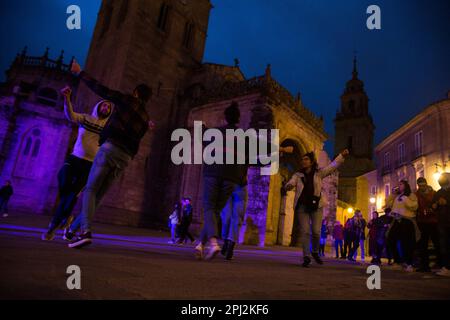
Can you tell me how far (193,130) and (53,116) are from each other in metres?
11.0

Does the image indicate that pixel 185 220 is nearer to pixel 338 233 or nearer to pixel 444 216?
pixel 444 216

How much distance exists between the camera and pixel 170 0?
23.1m

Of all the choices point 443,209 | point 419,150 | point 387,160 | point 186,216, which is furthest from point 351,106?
point 443,209

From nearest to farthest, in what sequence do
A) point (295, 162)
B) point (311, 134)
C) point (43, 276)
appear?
point (43, 276), point (311, 134), point (295, 162)

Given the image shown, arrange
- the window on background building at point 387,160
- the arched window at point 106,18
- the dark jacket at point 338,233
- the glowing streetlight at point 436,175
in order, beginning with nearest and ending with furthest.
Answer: the dark jacket at point 338,233
the glowing streetlight at point 436,175
the arched window at point 106,18
the window on background building at point 387,160

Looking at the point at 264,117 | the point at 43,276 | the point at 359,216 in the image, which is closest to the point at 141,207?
the point at 264,117

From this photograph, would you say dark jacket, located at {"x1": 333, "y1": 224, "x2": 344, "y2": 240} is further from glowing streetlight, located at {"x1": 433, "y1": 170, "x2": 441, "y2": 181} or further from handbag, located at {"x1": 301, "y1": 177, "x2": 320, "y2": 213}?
glowing streetlight, located at {"x1": 433, "y1": 170, "x2": 441, "y2": 181}

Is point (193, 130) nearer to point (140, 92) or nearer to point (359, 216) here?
point (359, 216)

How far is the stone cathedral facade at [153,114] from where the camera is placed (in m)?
17.6

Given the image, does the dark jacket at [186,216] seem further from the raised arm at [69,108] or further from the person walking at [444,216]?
the person walking at [444,216]

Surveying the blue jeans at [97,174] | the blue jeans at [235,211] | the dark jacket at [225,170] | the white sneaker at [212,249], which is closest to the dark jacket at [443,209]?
the blue jeans at [235,211]

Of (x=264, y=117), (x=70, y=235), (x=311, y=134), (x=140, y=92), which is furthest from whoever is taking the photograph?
(x=311, y=134)

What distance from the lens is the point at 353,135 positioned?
46875 mm

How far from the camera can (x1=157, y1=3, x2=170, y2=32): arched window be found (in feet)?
73.7
